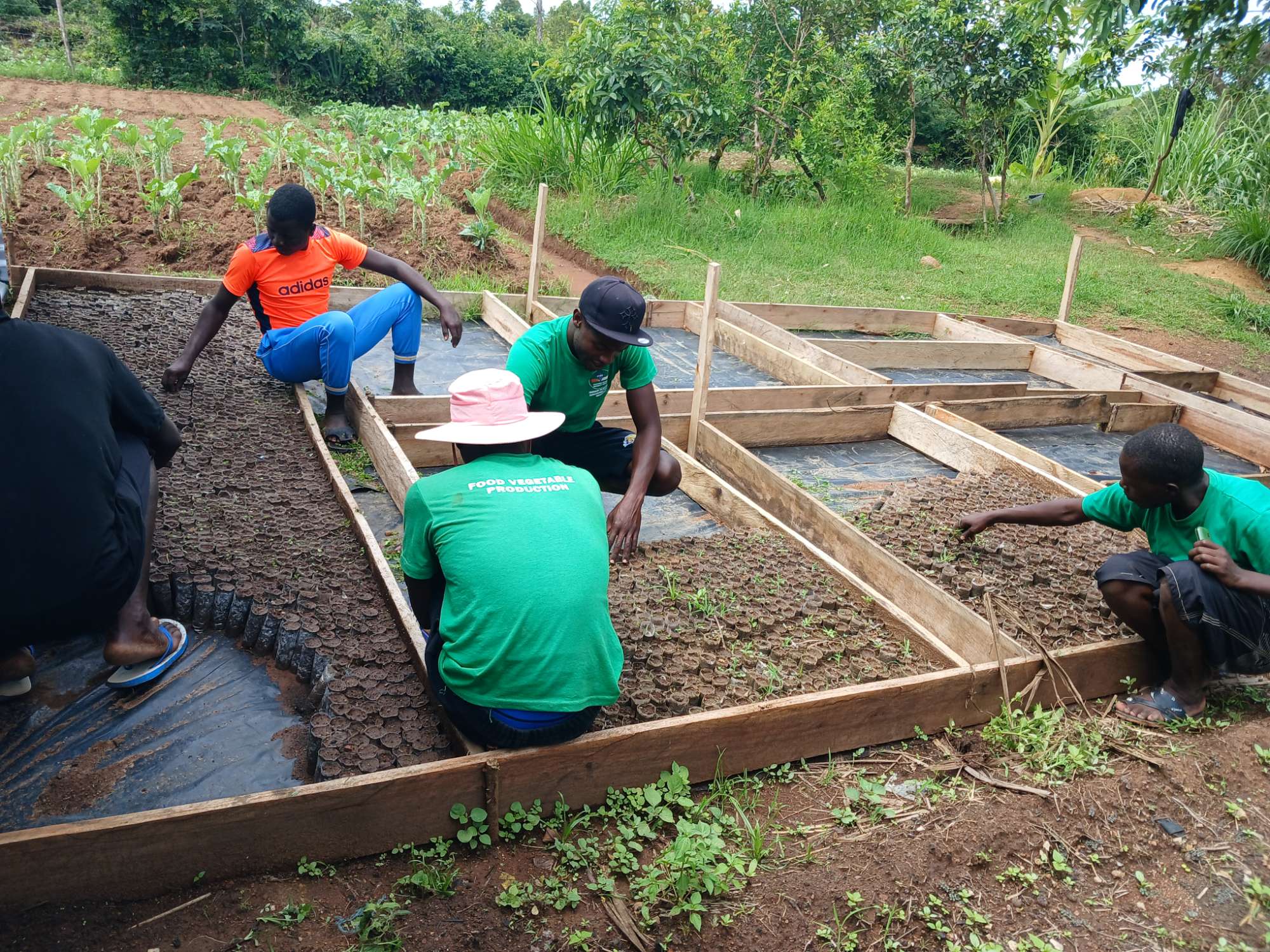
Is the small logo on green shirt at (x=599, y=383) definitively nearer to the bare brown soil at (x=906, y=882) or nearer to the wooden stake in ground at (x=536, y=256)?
the bare brown soil at (x=906, y=882)

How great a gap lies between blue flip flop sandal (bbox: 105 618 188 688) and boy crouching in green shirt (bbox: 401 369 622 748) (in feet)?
3.07

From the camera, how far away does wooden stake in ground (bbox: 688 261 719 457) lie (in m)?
4.38

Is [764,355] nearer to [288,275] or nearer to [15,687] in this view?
[288,275]

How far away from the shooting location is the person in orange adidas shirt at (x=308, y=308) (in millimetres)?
4281

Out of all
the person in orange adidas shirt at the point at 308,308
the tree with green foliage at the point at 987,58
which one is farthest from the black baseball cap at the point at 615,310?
the tree with green foliage at the point at 987,58

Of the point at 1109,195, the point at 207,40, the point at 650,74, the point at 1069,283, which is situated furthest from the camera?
the point at 207,40

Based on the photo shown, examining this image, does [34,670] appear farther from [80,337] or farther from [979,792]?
[979,792]

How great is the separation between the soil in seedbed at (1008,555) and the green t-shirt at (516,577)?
6.01 ft

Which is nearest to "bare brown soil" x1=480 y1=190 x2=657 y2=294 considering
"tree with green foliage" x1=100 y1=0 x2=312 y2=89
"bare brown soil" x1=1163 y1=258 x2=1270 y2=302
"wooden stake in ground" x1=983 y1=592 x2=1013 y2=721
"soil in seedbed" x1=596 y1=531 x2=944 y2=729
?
"soil in seedbed" x1=596 y1=531 x2=944 y2=729

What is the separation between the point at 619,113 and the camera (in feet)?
33.0

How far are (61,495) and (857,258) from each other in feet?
31.7

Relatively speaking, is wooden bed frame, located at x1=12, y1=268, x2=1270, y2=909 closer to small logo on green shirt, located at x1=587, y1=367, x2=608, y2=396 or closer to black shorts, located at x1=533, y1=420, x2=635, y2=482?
black shorts, located at x1=533, y1=420, x2=635, y2=482

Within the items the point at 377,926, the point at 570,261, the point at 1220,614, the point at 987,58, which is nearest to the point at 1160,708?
the point at 1220,614

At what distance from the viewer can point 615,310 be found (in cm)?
307
